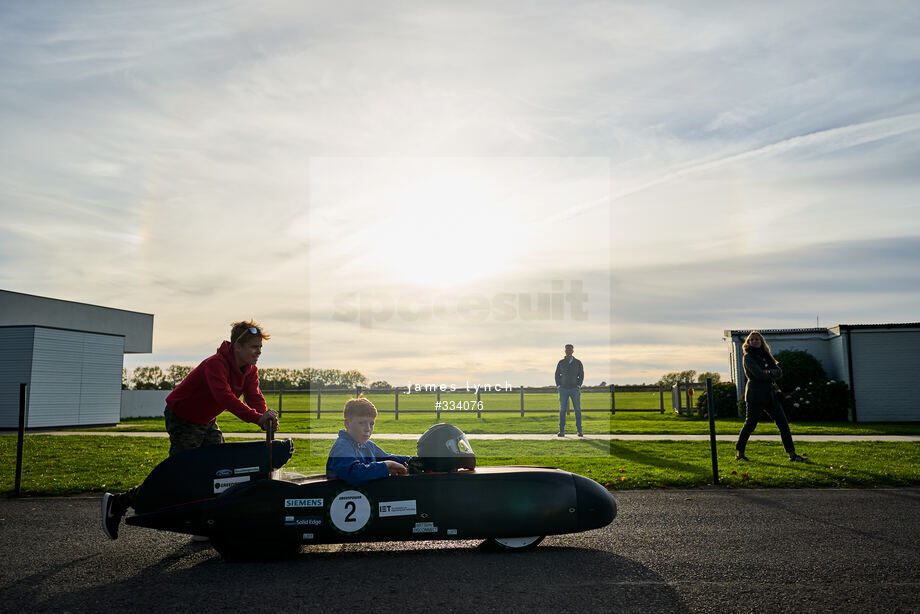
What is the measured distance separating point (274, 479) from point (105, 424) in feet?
74.4

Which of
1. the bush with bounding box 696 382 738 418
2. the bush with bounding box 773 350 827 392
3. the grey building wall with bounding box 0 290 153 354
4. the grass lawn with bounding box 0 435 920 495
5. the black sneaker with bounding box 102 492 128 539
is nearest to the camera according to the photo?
the black sneaker with bounding box 102 492 128 539

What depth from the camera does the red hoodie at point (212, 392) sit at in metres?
5.29

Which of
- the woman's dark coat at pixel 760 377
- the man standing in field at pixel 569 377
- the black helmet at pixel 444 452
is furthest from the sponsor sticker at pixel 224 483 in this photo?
the man standing in field at pixel 569 377

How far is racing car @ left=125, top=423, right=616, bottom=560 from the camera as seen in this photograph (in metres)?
4.81

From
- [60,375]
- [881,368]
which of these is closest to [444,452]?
[881,368]

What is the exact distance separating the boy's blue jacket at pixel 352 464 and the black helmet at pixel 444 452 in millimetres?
364

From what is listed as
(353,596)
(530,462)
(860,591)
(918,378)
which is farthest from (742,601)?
(918,378)

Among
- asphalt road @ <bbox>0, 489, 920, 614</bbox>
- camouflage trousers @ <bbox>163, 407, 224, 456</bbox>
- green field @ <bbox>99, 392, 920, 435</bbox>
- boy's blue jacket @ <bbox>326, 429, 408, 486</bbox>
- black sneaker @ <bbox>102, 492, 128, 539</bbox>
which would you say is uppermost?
camouflage trousers @ <bbox>163, 407, 224, 456</bbox>

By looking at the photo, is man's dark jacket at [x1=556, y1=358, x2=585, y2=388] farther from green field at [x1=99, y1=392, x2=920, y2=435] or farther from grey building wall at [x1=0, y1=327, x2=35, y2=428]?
grey building wall at [x1=0, y1=327, x2=35, y2=428]

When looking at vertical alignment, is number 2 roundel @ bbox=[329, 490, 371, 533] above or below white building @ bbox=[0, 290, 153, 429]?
below

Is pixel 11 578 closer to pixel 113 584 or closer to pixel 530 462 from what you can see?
pixel 113 584

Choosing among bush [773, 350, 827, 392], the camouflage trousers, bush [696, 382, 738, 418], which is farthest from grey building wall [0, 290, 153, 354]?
bush [773, 350, 827, 392]

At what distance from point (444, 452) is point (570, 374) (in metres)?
10.2

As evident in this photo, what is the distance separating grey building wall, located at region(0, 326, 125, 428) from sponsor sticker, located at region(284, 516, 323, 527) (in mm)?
20776
